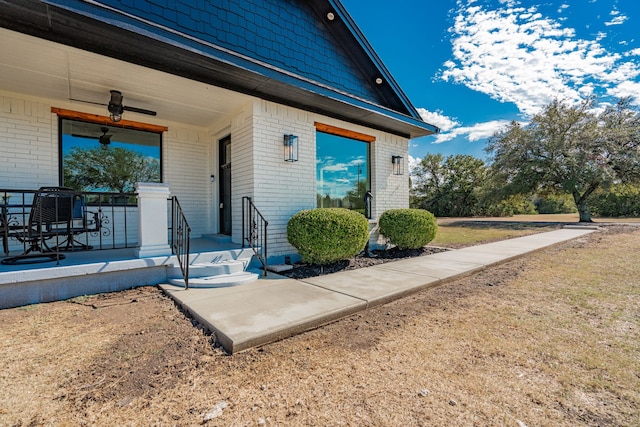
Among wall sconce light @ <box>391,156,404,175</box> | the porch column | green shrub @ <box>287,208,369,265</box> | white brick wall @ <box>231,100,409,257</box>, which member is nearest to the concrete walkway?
green shrub @ <box>287,208,369,265</box>

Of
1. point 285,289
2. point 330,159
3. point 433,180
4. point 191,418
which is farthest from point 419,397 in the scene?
point 433,180

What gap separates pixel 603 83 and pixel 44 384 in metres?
25.7

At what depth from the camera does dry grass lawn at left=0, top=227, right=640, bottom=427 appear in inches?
70.5

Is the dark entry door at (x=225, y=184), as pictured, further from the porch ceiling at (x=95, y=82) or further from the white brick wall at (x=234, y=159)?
the porch ceiling at (x=95, y=82)

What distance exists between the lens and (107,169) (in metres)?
6.17

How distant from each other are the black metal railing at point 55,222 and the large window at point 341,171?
12.6 ft

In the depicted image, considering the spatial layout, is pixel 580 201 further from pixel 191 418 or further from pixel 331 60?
pixel 191 418

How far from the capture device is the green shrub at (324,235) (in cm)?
519

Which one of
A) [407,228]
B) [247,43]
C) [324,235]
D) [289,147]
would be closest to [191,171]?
[289,147]

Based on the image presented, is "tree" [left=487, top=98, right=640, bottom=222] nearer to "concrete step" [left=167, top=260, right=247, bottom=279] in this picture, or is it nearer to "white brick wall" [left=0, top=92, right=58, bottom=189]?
"concrete step" [left=167, top=260, right=247, bottom=279]

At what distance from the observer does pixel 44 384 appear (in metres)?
2.09

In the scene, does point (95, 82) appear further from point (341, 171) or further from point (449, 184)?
point (449, 184)

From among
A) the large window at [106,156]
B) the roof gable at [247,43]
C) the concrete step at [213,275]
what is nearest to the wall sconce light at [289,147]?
the roof gable at [247,43]

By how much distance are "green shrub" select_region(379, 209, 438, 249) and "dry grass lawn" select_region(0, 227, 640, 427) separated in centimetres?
327
